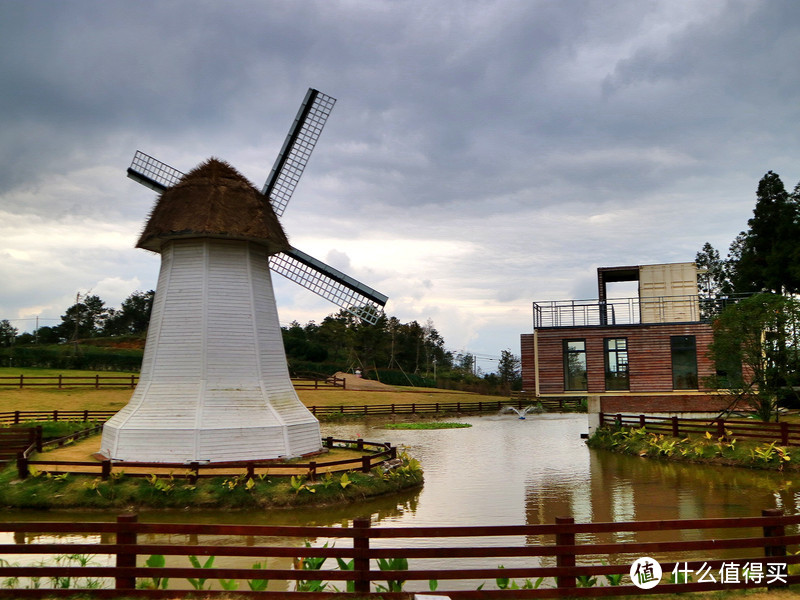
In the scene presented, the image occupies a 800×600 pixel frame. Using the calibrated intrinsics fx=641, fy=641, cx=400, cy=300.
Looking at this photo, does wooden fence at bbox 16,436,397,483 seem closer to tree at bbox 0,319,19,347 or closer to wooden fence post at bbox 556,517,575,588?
wooden fence post at bbox 556,517,575,588

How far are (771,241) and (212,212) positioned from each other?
4279cm

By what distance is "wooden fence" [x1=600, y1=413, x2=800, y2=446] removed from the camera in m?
20.0

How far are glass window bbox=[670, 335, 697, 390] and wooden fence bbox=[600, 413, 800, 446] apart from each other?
5.94 feet

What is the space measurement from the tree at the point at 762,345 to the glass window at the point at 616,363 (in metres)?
3.74

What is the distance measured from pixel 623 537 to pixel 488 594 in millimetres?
5397

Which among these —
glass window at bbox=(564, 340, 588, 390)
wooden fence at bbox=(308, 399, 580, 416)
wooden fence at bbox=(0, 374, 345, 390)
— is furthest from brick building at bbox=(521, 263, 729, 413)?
wooden fence at bbox=(0, 374, 345, 390)

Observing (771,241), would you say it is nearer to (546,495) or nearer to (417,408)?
(417,408)

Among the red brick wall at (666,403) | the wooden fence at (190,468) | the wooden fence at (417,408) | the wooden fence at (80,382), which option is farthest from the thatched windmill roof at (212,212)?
the wooden fence at (80,382)

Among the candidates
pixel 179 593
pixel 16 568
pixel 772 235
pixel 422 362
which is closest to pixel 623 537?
pixel 179 593

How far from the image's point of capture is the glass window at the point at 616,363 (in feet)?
88.1

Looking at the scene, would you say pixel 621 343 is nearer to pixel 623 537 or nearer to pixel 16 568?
pixel 623 537

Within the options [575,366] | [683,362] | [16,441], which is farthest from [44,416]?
[683,362]

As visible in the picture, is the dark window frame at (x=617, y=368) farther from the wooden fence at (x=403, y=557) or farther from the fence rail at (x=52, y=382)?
the fence rail at (x=52, y=382)

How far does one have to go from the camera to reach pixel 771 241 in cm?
4656
